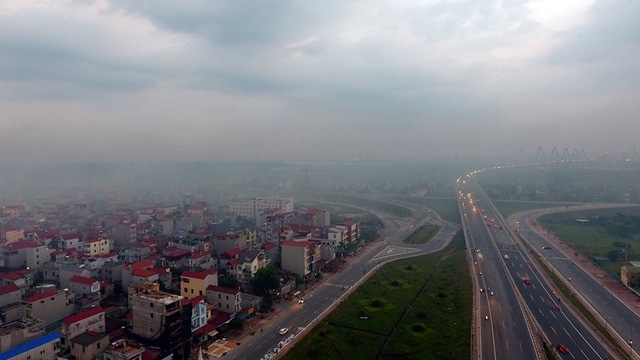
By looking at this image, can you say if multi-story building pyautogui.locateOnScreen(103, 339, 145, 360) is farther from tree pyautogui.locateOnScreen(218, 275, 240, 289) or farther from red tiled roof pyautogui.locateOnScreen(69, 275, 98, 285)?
tree pyautogui.locateOnScreen(218, 275, 240, 289)

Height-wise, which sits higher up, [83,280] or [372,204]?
[83,280]

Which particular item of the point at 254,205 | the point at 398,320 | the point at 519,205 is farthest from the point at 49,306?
the point at 519,205

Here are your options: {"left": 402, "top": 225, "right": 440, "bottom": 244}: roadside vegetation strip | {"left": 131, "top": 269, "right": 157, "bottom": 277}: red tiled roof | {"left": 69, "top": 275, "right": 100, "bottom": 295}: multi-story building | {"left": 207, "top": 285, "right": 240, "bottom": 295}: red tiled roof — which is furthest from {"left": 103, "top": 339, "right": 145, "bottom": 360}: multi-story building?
{"left": 402, "top": 225, "right": 440, "bottom": 244}: roadside vegetation strip

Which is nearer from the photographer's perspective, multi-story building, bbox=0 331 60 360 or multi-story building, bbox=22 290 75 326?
multi-story building, bbox=0 331 60 360

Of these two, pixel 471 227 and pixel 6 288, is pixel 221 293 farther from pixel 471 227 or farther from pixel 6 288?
pixel 471 227

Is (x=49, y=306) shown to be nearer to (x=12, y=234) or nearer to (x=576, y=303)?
(x=12, y=234)

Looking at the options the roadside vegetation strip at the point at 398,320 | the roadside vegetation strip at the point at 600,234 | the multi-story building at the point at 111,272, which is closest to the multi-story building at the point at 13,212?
the multi-story building at the point at 111,272
